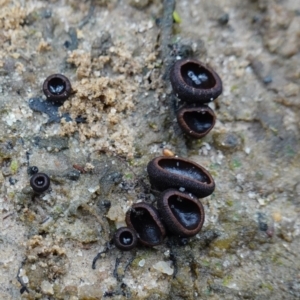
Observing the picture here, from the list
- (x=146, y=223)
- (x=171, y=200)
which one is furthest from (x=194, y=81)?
(x=146, y=223)

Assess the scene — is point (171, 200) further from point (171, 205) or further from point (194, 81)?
point (194, 81)

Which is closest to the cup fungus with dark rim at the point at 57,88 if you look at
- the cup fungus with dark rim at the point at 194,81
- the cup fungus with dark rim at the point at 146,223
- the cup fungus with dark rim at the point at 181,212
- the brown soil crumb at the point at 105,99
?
the brown soil crumb at the point at 105,99

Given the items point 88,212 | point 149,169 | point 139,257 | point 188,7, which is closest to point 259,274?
point 139,257

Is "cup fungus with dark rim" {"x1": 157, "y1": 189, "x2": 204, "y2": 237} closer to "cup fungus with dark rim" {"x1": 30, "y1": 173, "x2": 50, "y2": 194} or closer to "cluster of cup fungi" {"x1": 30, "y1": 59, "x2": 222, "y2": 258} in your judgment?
"cluster of cup fungi" {"x1": 30, "y1": 59, "x2": 222, "y2": 258}

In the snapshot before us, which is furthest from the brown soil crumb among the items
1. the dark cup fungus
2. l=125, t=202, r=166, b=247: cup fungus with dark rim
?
the dark cup fungus

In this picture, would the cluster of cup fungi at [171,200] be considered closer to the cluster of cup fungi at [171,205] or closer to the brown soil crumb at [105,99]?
the cluster of cup fungi at [171,205]

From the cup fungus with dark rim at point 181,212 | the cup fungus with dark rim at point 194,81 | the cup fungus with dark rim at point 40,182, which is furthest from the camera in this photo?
the cup fungus with dark rim at point 194,81
